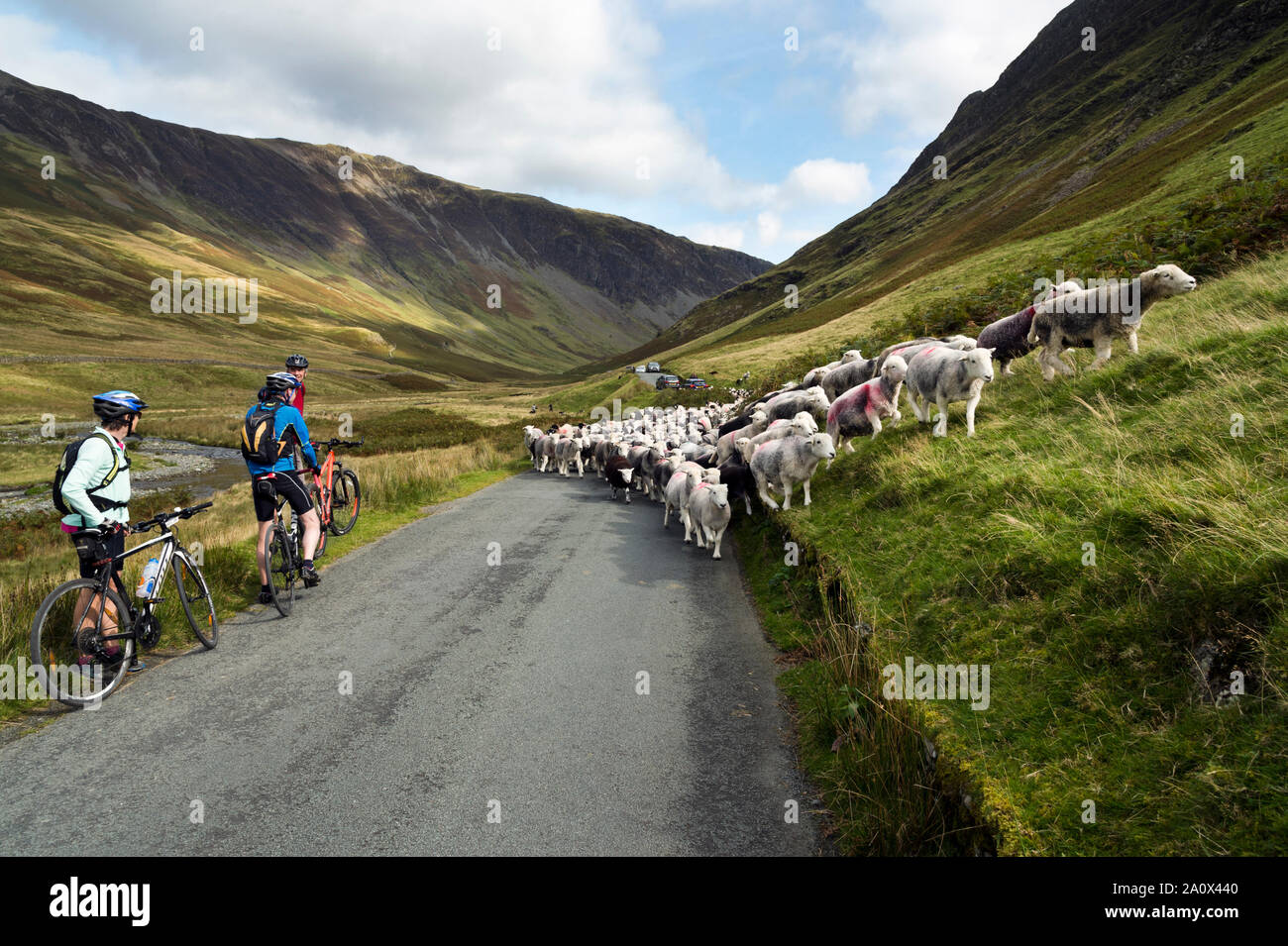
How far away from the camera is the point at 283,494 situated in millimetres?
9656

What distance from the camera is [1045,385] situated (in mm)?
10742

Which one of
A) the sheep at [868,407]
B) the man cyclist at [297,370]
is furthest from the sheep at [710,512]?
the man cyclist at [297,370]

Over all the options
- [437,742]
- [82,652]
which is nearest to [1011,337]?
[437,742]

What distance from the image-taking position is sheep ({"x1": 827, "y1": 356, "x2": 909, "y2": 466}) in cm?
1305

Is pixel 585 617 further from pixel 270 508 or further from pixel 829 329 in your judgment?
pixel 829 329

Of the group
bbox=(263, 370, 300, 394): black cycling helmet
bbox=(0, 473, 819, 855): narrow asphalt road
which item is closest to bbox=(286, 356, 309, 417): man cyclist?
bbox=(263, 370, 300, 394): black cycling helmet

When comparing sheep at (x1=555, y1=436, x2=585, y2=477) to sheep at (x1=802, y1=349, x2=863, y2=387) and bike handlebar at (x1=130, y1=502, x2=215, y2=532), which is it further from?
bike handlebar at (x1=130, y1=502, x2=215, y2=532)

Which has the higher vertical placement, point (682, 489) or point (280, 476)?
point (280, 476)

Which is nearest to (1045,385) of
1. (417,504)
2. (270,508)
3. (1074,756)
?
(1074,756)

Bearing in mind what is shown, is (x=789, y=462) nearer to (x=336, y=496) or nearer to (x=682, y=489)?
(x=682, y=489)

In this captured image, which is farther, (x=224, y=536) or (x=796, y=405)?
(x=796, y=405)

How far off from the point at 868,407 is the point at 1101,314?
4.30m

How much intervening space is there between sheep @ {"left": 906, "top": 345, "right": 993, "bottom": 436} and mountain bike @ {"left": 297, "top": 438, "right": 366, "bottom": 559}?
36.9 feet

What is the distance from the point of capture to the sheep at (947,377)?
10.3 metres
